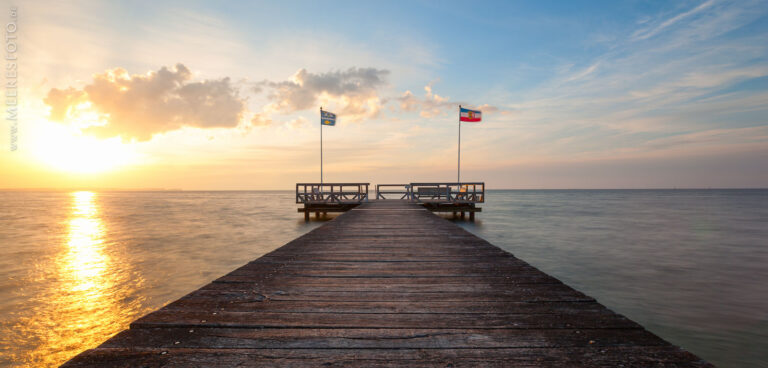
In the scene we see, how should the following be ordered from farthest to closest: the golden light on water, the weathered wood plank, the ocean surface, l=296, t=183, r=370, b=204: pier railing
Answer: l=296, t=183, r=370, b=204: pier railing, the ocean surface, the golden light on water, the weathered wood plank

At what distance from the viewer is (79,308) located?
8.11m

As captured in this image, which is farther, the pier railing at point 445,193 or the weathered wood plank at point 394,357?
the pier railing at point 445,193

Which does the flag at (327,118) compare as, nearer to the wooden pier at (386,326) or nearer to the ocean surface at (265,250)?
the ocean surface at (265,250)

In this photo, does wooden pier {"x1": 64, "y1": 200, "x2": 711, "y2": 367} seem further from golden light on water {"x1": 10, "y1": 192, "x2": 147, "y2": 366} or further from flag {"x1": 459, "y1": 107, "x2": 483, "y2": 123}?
flag {"x1": 459, "y1": 107, "x2": 483, "y2": 123}

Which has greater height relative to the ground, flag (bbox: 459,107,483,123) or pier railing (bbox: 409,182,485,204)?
flag (bbox: 459,107,483,123)

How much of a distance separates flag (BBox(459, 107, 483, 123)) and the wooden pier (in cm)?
2166

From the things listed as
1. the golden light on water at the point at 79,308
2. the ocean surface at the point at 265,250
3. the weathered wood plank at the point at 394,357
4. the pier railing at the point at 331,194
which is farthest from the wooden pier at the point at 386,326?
the pier railing at the point at 331,194

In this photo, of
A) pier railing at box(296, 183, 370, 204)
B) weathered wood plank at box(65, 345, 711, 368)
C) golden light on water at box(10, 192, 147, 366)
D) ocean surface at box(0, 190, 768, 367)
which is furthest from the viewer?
pier railing at box(296, 183, 370, 204)

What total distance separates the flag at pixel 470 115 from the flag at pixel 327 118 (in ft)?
33.5

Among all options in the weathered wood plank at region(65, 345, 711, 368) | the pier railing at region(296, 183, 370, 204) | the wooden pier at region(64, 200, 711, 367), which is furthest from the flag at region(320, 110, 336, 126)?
the weathered wood plank at region(65, 345, 711, 368)

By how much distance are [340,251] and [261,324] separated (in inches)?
131

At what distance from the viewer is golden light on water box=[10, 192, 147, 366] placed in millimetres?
6188

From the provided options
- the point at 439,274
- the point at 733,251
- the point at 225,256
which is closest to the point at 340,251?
the point at 439,274

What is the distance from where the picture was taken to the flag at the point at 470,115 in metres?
24.9
